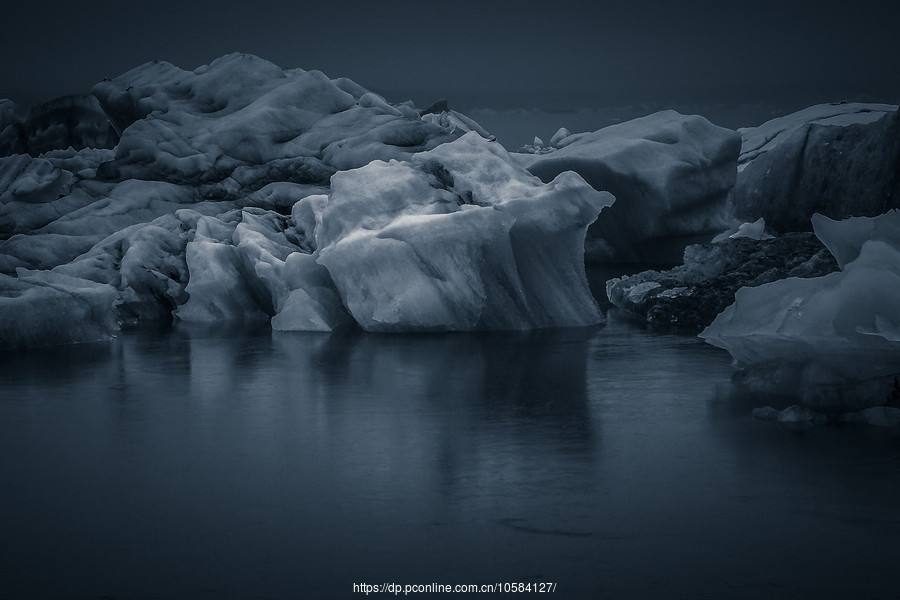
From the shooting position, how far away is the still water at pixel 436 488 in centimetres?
406

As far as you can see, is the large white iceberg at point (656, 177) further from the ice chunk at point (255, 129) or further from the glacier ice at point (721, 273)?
the glacier ice at point (721, 273)

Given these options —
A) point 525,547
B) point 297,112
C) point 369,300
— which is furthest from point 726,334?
point 297,112

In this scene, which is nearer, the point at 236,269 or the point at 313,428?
the point at 313,428

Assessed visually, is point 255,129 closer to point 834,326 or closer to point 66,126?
point 66,126

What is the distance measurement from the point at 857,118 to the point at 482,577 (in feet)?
88.1

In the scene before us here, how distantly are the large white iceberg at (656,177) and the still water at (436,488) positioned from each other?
38.7 ft

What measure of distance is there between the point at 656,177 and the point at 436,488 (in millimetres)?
16128

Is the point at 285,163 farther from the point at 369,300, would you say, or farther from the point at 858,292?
the point at 858,292

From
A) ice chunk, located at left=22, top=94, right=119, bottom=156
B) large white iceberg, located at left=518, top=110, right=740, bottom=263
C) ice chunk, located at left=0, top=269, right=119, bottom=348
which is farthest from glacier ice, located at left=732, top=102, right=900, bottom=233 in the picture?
ice chunk, located at left=22, top=94, right=119, bottom=156

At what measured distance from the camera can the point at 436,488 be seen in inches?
208

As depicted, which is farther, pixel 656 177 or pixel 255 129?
pixel 255 129

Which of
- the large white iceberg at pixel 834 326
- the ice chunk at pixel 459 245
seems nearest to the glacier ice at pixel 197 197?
the ice chunk at pixel 459 245

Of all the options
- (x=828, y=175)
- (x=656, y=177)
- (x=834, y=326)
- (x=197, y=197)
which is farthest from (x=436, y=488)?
(x=197, y=197)

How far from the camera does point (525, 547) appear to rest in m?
4.29
